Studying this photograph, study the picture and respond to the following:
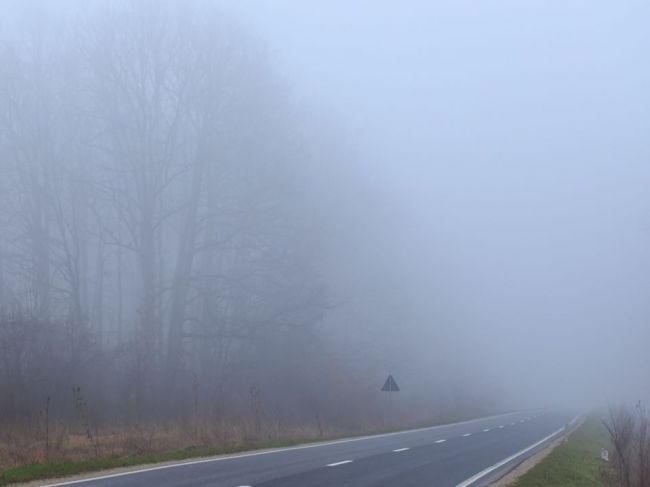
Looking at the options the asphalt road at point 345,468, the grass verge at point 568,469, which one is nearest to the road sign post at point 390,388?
the grass verge at point 568,469

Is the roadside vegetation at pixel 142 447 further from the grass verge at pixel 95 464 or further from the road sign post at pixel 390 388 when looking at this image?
the road sign post at pixel 390 388

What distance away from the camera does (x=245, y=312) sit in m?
37.5

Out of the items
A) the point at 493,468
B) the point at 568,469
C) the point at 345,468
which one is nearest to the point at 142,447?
the point at 345,468

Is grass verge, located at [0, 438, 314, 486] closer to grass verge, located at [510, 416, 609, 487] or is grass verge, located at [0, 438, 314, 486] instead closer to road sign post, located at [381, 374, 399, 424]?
grass verge, located at [510, 416, 609, 487]

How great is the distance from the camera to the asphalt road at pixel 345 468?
613 inches

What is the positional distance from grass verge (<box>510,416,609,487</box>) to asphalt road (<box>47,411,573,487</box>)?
32.8 inches

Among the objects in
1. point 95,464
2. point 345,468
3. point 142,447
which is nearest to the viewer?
point 95,464

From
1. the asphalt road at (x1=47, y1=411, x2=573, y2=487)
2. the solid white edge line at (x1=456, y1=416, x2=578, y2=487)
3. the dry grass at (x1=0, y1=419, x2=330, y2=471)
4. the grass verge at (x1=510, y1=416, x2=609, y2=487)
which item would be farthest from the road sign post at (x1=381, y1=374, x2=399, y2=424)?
the asphalt road at (x1=47, y1=411, x2=573, y2=487)

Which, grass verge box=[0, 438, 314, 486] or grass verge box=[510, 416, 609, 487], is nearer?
grass verge box=[0, 438, 314, 486]

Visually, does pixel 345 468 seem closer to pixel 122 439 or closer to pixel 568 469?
pixel 568 469

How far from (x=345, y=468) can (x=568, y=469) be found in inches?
275

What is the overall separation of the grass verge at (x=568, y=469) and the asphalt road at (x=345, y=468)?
83 cm

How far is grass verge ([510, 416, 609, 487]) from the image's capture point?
63.4 ft

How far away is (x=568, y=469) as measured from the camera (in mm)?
22844
